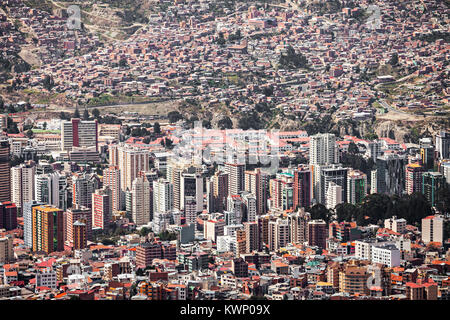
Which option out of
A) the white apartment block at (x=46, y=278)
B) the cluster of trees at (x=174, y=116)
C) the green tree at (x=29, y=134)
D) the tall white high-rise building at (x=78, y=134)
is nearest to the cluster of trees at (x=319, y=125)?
the cluster of trees at (x=174, y=116)

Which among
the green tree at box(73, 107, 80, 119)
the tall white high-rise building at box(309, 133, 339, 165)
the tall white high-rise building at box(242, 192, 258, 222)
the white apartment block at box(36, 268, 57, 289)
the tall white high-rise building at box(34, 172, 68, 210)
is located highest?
the green tree at box(73, 107, 80, 119)

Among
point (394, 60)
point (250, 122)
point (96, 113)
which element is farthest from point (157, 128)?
point (394, 60)

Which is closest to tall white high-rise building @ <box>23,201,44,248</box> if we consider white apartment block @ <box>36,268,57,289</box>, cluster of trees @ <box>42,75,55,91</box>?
white apartment block @ <box>36,268,57,289</box>

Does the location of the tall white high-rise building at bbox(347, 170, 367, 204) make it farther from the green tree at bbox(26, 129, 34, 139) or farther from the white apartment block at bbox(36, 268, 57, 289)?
the green tree at bbox(26, 129, 34, 139)

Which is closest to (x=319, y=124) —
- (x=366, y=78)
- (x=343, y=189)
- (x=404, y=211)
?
(x=366, y=78)

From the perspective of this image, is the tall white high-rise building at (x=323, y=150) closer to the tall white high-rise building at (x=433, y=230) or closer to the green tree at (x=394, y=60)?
the tall white high-rise building at (x=433, y=230)
